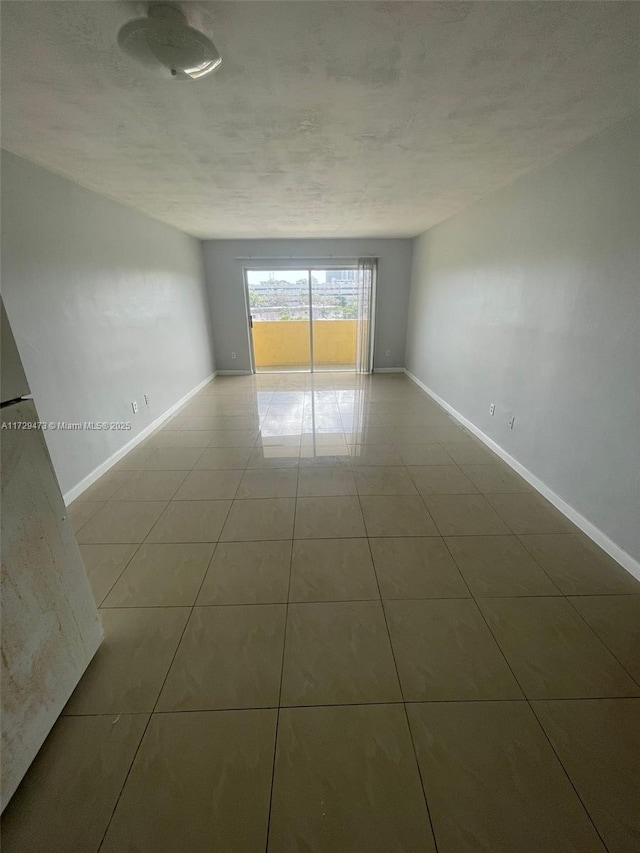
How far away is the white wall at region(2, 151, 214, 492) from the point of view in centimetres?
198

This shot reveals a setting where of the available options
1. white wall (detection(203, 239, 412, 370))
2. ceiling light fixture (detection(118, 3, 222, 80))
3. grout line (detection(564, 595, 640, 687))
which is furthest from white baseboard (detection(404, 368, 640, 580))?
white wall (detection(203, 239, 412, 370))

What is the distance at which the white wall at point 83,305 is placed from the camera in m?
1.98

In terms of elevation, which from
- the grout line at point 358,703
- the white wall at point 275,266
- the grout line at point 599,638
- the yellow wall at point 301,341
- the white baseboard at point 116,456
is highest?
the white wall at point 275,266

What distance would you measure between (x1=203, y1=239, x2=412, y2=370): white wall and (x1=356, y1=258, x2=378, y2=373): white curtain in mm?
120

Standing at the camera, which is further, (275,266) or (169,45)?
(275,266)

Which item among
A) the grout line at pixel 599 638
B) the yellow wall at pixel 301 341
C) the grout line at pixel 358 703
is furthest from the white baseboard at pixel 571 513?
the yellow wall at pixel 301 341

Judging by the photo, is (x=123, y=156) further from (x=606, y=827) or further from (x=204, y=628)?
(x=606, y=827)

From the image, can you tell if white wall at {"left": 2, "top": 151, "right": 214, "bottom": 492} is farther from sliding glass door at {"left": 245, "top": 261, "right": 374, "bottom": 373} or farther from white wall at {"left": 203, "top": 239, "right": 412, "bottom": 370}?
sliding glass door at {"left": 245, "top": 261, "right": 374, "bottom": 373}

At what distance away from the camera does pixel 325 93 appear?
4.65ft

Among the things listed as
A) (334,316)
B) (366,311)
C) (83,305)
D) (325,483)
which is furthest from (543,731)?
(334,316)

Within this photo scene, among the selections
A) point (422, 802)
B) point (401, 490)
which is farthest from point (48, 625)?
point (401, 490)

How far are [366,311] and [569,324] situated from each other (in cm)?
389

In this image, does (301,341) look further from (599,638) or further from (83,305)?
(599,638)

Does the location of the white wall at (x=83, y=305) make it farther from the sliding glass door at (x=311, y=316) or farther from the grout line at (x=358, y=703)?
the sliding glass door at (x=311, y=316)
